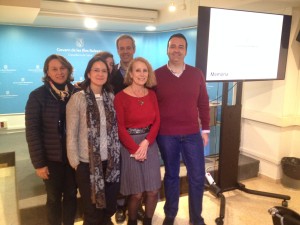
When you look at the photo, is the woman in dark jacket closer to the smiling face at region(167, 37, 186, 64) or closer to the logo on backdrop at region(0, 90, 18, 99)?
the smiling face at region(167, 37, 186, 64)

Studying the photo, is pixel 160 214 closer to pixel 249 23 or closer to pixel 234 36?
pixel 234 36

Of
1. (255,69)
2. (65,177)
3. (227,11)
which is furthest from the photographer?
(255,69)

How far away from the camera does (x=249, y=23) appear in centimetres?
235

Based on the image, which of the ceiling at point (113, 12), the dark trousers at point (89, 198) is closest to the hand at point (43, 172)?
the dark trousers at point (89, 198)

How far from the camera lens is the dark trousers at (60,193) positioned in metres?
1.71

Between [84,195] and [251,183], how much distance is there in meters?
2.22

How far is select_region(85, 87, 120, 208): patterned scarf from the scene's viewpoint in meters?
1.62

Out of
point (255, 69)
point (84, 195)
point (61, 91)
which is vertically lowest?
point (84, 195)

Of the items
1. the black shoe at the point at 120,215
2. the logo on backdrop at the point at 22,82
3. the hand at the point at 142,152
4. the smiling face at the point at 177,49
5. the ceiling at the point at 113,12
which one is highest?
the ceiling at the point at 113,12

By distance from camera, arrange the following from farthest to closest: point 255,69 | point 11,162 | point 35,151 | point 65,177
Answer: point 11,162 < point 255,69 < point 65,177 < point 35,151

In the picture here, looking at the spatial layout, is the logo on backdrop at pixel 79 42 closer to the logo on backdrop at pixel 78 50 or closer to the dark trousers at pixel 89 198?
the logo on backdrop at pixel 78 50

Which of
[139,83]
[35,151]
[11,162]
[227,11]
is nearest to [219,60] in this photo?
[227,11]

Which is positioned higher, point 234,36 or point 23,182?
point 234,36

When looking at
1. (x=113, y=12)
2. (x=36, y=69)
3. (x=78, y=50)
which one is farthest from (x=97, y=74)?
(x=78, y=50)
